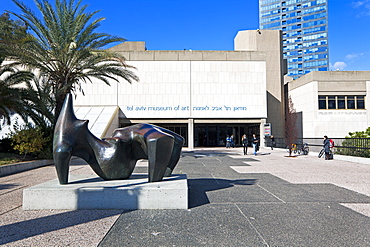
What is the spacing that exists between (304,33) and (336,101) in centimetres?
7987

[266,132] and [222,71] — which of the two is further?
[222,71]

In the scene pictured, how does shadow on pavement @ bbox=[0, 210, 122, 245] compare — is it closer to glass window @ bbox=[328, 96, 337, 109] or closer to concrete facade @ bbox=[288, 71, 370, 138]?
concrete facade @ bbox=[288, 71, 370, 138]

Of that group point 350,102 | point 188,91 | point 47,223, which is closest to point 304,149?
point 188,91

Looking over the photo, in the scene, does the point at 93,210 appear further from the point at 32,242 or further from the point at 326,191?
the point at 326,191

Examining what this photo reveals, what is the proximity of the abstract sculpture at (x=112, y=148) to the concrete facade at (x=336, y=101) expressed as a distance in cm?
2863

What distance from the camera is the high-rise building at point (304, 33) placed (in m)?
95.8

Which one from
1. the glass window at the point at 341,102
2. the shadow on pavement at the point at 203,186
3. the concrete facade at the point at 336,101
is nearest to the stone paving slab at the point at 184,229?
the shadow on pavement at the point at 203,186

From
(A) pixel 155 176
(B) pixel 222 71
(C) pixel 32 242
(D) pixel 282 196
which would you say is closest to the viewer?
(C) pixel 32 242

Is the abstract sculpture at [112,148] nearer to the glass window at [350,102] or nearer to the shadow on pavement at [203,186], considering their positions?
the shadow on pavement at [203,186]

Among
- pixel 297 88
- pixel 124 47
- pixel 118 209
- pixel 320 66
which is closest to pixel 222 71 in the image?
pixel 297 88

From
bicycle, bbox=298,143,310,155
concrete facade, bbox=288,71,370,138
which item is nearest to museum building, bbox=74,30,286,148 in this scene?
concrete facade, bbox=288,71,370,138

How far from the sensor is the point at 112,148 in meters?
5.86

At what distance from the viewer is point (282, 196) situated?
244 inches

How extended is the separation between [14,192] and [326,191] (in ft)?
26.4
